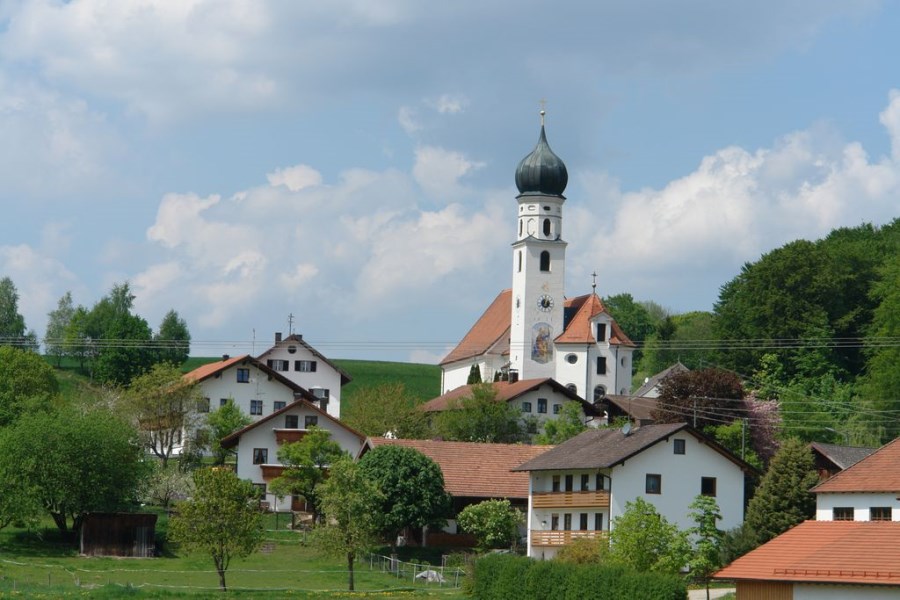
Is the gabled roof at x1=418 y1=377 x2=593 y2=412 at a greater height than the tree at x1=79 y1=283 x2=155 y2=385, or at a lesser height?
lesser

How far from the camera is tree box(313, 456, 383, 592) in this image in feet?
191

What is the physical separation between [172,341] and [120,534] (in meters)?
85.9

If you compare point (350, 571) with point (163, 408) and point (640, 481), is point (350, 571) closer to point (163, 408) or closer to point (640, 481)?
point (640, 481)

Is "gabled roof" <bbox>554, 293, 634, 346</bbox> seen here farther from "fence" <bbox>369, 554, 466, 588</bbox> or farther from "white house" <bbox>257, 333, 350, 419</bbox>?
"fence" <bbox>369, 554, 466, 588</bbox>

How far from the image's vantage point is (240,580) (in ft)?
189

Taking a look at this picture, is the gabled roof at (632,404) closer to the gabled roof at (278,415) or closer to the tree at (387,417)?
the tree at (387,417)

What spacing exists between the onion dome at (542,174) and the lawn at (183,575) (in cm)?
5023

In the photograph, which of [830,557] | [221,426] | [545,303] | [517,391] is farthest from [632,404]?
[830,557]

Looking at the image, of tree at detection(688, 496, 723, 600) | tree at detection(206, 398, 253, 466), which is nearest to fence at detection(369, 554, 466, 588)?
tree at detection(688, 496, 723, 600)

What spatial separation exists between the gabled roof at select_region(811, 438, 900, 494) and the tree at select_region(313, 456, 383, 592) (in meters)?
17.0

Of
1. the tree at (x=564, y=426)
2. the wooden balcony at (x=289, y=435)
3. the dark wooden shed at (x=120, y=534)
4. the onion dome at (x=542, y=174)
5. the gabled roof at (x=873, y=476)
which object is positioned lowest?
the dark wooden shed at (x=120, y=534)

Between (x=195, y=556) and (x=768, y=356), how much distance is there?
5280 cm

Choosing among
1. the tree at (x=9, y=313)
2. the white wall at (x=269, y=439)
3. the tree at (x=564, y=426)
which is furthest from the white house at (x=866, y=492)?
the tree at (x=9, y=313)

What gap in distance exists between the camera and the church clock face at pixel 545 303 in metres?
114
